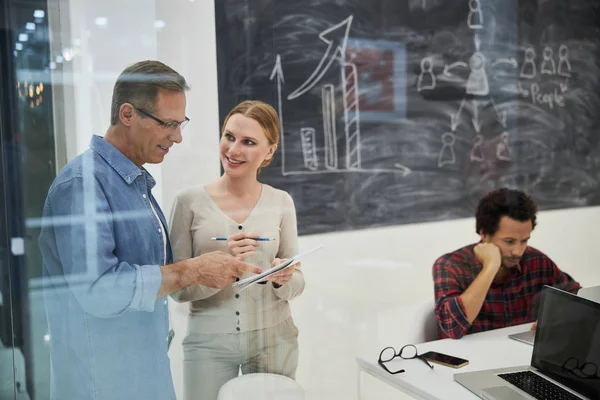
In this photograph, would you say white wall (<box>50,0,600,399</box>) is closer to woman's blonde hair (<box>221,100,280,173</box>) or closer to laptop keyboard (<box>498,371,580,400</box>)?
woman's blonde hair (<box>221,100,280,173</box>)

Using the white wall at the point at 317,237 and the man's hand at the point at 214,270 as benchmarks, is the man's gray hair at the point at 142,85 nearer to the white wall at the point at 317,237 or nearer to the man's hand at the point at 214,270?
the white wall at the point at 317,237

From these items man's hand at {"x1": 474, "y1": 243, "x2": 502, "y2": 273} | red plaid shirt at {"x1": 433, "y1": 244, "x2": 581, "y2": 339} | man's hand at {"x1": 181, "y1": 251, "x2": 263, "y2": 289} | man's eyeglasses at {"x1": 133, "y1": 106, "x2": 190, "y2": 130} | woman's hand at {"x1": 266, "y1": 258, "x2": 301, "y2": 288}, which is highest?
man's eyeglasses at {"x1": 133, "y1": 106, "x2": 190, "y2": 130}

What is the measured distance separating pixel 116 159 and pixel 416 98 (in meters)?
1.41

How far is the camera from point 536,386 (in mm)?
1853

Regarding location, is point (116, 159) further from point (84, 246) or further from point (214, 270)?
point (214, 270)

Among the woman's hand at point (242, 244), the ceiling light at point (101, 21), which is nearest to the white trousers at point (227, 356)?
the woman's hand at point (242, 244)

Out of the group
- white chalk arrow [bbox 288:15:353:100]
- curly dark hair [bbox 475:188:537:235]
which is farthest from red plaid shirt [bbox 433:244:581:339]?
white chalk arrow [bbox 288:15:353:100]

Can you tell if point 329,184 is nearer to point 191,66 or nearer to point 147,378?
point 191,66

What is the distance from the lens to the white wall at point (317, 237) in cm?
174

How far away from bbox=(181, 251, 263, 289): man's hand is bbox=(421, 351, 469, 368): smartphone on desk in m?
0.72

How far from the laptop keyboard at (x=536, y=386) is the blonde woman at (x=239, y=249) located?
840 millimetres

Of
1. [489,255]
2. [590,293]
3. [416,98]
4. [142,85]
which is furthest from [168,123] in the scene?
[590,293]

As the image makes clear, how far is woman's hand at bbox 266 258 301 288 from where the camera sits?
205 centimetres

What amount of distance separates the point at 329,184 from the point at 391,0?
2.85 ft
